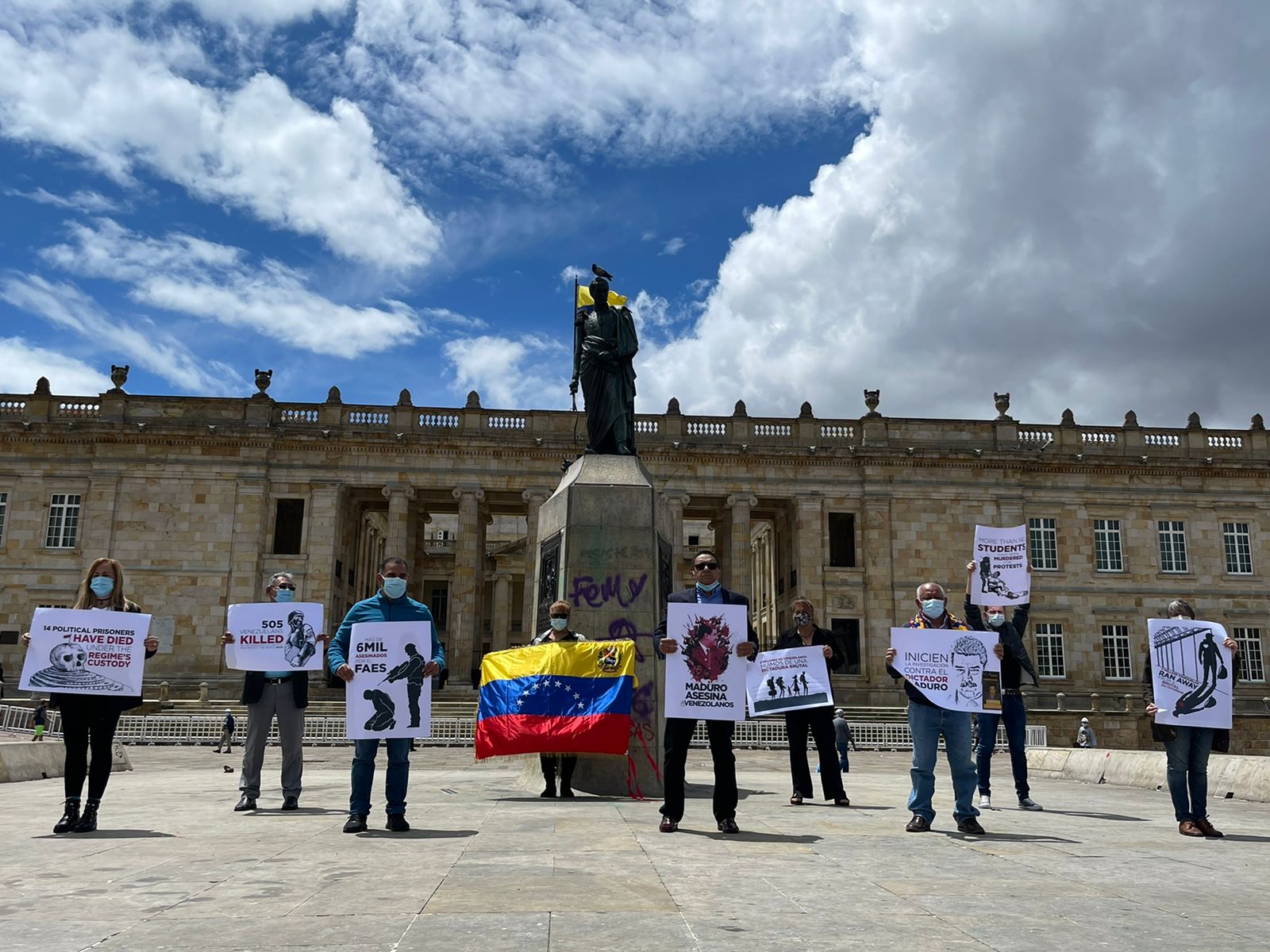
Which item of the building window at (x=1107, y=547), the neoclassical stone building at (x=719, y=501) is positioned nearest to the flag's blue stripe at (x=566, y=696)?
the neoclassical stone building at (x=719, y=501)

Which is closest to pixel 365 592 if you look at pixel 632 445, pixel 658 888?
pixel 632 445

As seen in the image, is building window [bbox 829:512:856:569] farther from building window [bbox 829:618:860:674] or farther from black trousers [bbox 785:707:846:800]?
black trousers [bbox 785:707:846:800]

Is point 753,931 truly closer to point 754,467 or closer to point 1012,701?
point 1012,701

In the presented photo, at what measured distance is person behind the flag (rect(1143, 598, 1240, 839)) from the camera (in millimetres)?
8297

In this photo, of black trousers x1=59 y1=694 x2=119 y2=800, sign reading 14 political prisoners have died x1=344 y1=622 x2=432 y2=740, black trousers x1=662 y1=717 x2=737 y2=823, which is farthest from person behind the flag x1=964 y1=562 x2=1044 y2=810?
→ black trousers x1=59 y1=694 x2=119 y2=800

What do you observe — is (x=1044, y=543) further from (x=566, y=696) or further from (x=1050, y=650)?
(x=566, y=696)

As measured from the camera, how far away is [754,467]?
4506 centimetres

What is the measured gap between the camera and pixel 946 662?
28.2ft

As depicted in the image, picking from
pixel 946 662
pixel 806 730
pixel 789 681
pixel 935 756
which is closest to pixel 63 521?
pixel 806 730

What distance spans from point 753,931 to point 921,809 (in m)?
4.31

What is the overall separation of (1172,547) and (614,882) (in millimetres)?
Answer: 46298

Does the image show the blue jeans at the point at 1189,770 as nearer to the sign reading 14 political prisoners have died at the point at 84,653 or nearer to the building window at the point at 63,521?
the sign reading 14 political prisoners have died at the point at 84,653

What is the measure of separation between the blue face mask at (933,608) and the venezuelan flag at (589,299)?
20.9 ft

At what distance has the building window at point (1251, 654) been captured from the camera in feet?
142
